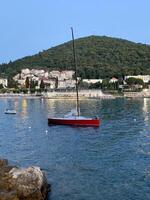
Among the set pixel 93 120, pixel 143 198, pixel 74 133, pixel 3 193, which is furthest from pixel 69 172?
pixel 93 120

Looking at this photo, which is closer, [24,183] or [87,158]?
[24,183]

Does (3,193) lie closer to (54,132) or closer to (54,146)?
(54,146)

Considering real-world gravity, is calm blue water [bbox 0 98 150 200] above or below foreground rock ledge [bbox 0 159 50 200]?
below

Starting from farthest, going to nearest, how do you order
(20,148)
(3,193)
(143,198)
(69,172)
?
1. (20,148)
2. (69,172)
3. (143,198)
4. (3,193)

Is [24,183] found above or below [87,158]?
above

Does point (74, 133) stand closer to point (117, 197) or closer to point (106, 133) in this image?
point (106, 133)

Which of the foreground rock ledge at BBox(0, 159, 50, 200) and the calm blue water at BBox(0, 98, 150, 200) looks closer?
the foreground rock ledge at BBox(0, 159, 50, 200)

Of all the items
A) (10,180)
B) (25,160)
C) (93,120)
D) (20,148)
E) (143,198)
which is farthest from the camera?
(93,120)

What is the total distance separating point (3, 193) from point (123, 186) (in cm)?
991

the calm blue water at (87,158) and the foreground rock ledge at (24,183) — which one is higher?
the foreground rock ledge at (24,183)

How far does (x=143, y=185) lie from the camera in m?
30.1

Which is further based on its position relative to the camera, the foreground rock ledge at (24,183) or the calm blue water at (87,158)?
the calm blue water at (87,158)

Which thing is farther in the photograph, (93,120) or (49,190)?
(93,120)

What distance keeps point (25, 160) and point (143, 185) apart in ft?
40.5
